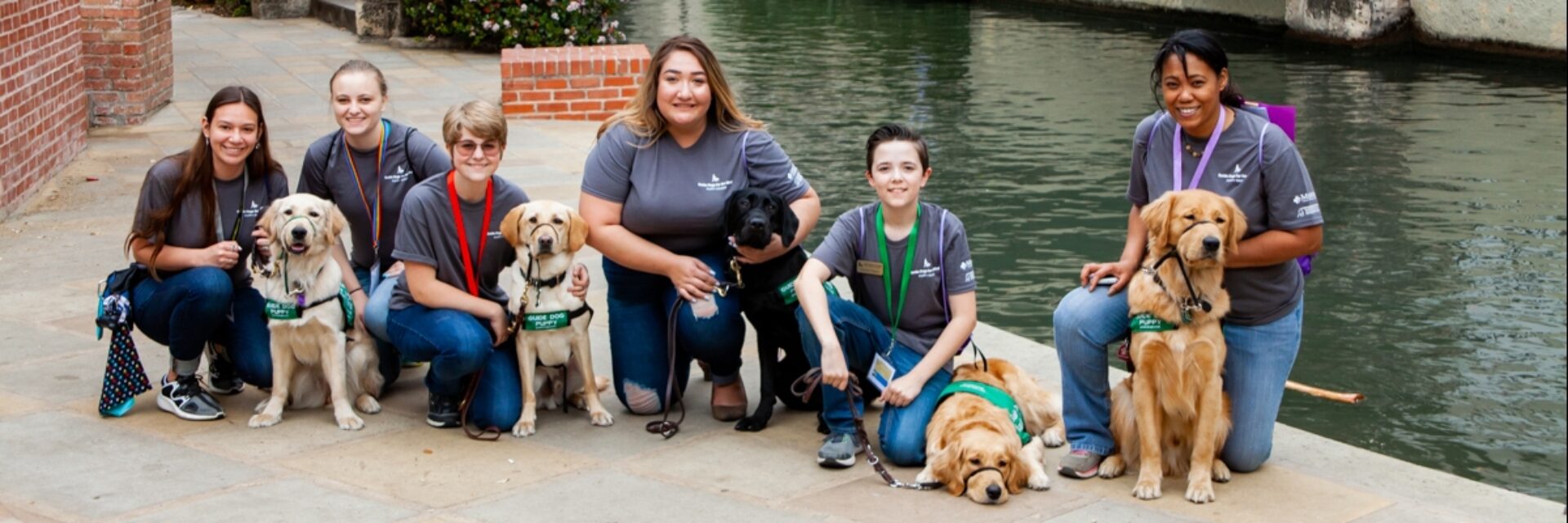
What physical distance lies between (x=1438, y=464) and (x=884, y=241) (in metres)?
2.72

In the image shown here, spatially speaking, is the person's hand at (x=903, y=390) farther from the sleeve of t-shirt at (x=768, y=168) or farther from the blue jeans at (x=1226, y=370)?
the sleeve of t-shirt at (x=768, y=168)

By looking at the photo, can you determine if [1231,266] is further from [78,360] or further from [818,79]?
[818,79]

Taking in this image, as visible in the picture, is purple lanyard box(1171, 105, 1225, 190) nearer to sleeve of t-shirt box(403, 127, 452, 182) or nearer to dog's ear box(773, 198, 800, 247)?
dog's ear box(773, 198, 800, 247)

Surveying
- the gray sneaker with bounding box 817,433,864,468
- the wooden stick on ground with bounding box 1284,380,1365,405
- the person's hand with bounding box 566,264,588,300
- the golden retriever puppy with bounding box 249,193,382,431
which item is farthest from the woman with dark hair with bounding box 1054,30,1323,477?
the golden retriever puppy with bounding box 249,193,382,431

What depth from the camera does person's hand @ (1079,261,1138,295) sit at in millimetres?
5121

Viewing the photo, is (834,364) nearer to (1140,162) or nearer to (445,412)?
(1140,162)

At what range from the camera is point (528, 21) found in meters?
15.6

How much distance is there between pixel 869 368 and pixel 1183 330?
39.7 inches

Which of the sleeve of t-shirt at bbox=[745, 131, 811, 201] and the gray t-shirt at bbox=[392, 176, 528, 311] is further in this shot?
the sleeve of t-shirt at bbox=[745, 131, 811, 201]

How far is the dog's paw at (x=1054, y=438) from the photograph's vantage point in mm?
5441

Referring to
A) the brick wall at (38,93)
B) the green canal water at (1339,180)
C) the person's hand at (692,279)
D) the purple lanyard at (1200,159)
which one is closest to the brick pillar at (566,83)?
the green canal water at (1339,180)

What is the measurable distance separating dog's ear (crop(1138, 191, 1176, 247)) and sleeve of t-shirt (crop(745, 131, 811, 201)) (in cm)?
122

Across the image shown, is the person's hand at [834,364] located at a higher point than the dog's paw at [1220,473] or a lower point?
higher

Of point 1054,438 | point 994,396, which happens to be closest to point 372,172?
point 994,396
